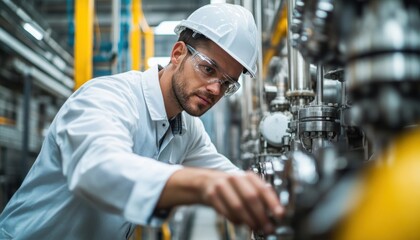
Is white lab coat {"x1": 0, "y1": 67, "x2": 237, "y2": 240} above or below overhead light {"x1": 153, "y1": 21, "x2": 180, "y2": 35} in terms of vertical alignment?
below

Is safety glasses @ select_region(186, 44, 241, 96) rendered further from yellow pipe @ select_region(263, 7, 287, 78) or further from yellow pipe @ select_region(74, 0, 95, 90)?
yellow pipe @ select_region(74, 0, 95, 90)

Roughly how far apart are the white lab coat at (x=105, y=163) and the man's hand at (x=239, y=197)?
0.25 feet

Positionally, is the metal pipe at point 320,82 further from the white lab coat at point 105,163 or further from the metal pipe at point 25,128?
the metal pipe at point 25,128

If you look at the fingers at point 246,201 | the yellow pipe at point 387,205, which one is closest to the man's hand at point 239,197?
the fingers at point 246,201

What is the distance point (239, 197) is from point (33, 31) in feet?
11.6

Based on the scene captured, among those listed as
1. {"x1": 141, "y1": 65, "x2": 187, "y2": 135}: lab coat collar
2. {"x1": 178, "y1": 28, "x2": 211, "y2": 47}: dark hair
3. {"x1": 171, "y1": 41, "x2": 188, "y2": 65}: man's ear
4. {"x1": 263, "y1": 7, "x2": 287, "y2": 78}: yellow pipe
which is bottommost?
{"x1": 141, "y1": 65, "x2": 187, "y2": 135}: lab coat collar

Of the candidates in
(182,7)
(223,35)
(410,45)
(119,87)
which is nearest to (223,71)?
(223,35)

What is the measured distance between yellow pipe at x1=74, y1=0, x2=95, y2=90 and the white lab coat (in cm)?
135

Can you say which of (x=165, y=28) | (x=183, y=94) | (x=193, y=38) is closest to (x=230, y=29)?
(x=193, y=38)

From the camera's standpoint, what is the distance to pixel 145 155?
1.31m

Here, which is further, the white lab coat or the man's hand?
the white lab coat

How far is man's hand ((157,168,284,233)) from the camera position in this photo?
53cm

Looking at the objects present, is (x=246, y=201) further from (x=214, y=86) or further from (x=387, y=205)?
(x=214, y=86)

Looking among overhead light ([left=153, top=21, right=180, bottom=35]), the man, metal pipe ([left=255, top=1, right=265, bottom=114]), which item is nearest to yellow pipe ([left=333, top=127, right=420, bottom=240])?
the man
